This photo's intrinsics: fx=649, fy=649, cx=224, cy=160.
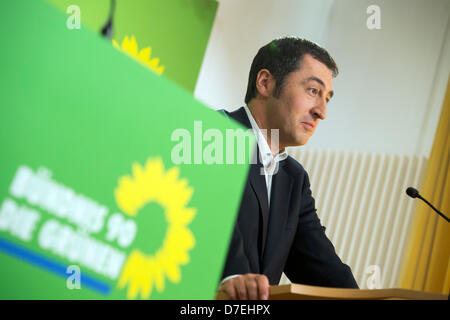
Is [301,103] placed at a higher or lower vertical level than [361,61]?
lower

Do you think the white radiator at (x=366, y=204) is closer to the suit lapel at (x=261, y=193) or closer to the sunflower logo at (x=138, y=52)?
the sunflower logo at (x=138, y=52)

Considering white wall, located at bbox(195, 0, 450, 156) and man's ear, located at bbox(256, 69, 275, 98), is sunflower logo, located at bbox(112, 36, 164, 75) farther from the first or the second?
man's ear, located at bbox(256, 69, 275, 98)

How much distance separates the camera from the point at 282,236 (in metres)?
1.78

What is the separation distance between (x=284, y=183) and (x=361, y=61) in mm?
2616

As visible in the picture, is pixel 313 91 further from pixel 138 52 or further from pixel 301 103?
pixel 138 52

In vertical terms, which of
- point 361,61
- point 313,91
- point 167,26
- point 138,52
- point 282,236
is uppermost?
point 361,61

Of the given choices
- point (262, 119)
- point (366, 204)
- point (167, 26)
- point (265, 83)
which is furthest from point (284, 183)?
point (366, 204)

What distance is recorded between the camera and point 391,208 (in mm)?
3779

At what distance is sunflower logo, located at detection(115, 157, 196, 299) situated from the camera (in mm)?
745

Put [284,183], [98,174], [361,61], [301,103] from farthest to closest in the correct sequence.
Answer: [361,61], [301,103], [284,183], [98,174]

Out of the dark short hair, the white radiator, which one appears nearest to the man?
the dark short hair

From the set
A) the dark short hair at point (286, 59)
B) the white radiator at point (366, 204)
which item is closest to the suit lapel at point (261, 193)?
the dark short hair at point (286, 59)

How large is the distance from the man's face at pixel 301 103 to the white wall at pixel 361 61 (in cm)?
189
